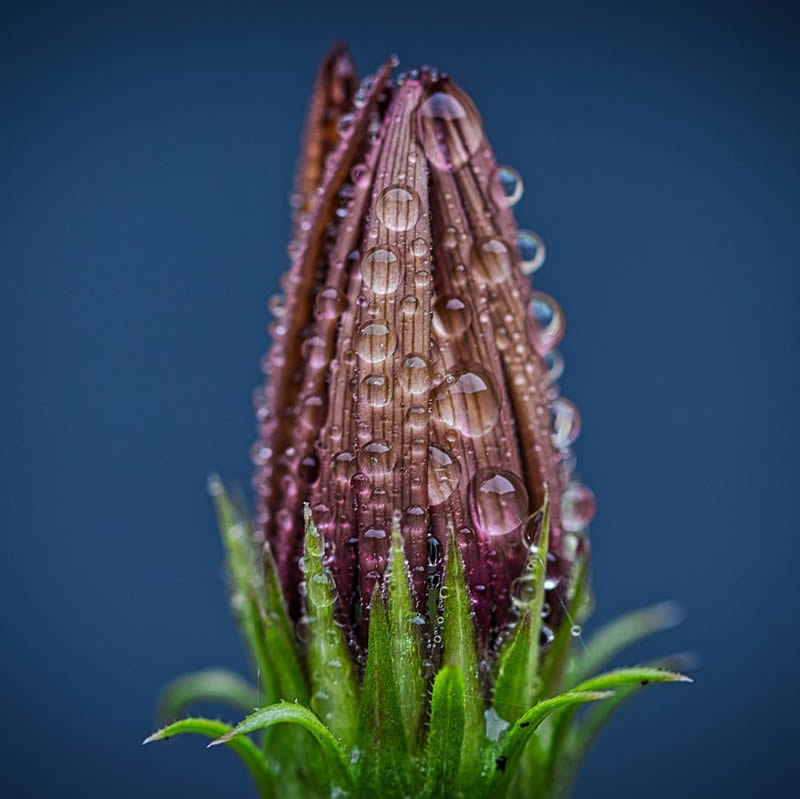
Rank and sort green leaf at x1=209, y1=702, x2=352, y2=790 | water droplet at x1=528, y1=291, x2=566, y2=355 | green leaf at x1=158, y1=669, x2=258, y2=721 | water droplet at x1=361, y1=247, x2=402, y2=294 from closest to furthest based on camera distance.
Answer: green leaf at x1=209, y1=702, x2=352, y2=790
water droplet at x1=361, y1=247, x2=402, y2=294
water droplet at x1=528, y1=291, x2=566, y2=355
green leaf at x1=158, y1=669, x2=258, y2=721

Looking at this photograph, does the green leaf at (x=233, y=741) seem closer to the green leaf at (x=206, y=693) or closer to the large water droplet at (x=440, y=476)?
the green leaf at (x=206, y=693)

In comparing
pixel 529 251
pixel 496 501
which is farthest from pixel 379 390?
pixel 529 251

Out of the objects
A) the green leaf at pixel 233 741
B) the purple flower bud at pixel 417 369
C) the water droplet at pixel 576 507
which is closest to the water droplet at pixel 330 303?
Result: the purple flower bud at pixel 417 369

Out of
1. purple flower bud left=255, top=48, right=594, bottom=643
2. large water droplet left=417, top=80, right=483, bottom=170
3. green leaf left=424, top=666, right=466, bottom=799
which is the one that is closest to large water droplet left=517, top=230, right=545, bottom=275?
purple flower bud left=255, top=48, right=594, bottom=643

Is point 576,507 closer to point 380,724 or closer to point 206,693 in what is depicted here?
point 380,724

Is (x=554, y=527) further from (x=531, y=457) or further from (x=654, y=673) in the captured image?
(x=654, y=673)

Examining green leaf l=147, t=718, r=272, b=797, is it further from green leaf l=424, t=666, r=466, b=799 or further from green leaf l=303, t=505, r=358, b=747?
green leaf l=424, t=666, r=466, b=799
